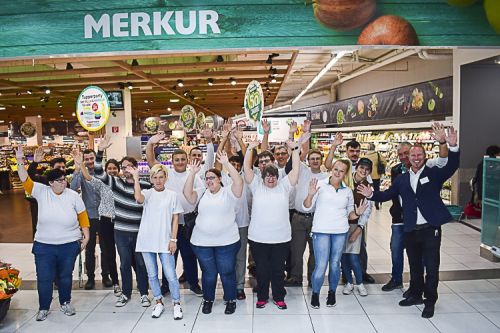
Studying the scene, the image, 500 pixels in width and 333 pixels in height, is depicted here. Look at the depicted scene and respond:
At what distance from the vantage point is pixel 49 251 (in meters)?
3.98

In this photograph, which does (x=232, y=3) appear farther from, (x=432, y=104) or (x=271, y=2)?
(x=432, y=104)

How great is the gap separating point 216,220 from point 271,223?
0.52 m

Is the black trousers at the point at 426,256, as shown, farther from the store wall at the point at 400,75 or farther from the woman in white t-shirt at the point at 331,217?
the store wall at the point at 400,75

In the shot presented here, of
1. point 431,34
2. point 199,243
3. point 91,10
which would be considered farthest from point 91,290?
point 431,34

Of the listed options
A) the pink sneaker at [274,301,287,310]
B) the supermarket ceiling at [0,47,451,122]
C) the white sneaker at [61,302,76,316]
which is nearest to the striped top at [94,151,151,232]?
the white sneaker at [61,302,76,316]

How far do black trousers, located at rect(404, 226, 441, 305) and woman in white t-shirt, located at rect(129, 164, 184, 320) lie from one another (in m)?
2.31

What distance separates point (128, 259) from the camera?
14.0 ft

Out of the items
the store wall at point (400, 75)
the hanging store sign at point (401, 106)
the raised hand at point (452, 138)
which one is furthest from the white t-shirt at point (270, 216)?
the store wall at point (400, 75)

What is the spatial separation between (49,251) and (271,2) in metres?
3.07

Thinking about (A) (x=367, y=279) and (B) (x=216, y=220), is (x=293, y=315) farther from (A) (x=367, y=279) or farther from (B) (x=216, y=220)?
(A) (x=367, y=279)

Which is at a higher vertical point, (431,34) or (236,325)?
(431,34)

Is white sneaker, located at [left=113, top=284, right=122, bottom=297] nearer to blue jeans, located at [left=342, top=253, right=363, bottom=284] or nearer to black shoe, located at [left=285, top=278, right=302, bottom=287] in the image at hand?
black shoe, located at [left=285, top=278, right=302, bottom=287]

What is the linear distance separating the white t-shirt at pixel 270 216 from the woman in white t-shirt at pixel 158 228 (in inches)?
29.3

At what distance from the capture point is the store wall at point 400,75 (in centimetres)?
1112
